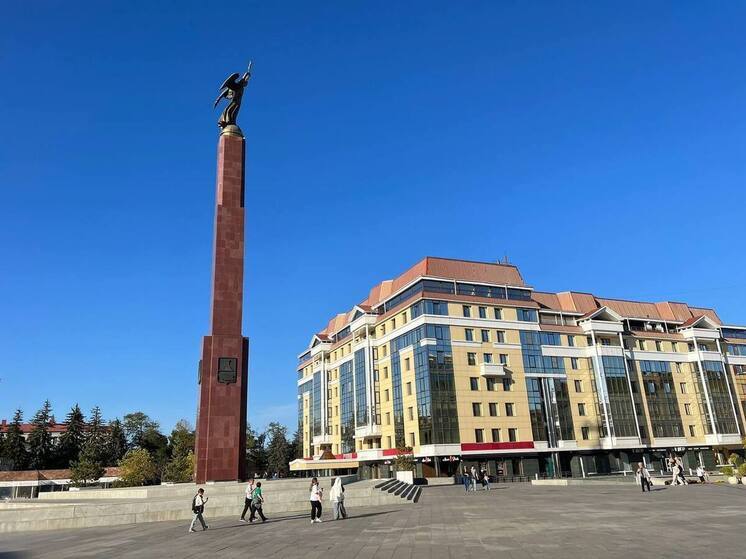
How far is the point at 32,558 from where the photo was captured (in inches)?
511

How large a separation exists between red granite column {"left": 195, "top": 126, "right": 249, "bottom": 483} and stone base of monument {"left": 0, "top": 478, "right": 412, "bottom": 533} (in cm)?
132

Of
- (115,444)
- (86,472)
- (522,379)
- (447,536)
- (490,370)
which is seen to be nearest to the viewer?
(447,536)

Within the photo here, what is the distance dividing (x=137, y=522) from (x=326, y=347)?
187 feet

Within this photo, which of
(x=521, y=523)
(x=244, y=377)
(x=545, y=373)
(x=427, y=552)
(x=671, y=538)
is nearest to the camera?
(x=427, y=552)

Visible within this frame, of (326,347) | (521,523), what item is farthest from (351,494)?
(326,347)

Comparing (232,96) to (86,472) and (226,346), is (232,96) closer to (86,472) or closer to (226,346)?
(226,346)

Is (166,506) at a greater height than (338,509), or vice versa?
(166,506)

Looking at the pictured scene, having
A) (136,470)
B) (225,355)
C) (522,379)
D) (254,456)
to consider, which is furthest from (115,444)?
(225,355)

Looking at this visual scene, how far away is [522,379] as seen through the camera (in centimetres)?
5772

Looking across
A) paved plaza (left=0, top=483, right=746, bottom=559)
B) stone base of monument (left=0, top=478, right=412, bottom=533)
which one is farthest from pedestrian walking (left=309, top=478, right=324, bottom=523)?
stone base of monument (left=0, top=478, right=412, bottom=533)

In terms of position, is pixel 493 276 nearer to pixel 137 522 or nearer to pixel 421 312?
pixel 421 312

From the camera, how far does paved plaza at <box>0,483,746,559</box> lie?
11875mm

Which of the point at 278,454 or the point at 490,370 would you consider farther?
the point at 278,454

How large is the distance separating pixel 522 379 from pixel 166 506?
4418 centimetres
